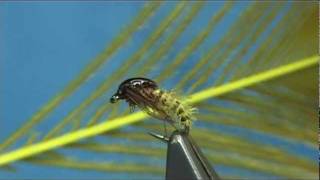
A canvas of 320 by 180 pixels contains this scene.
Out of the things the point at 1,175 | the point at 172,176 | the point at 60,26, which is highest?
the point at 60,26

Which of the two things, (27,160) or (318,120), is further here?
(318,120)

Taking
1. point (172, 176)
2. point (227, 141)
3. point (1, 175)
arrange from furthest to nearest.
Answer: point (227, 141)
point (1, 175)
point (172, 176)

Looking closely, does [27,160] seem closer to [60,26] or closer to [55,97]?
[55,97]

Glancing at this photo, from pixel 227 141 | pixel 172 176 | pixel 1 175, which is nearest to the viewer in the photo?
pixel 172 176

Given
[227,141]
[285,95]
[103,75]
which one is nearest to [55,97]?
[103,75]

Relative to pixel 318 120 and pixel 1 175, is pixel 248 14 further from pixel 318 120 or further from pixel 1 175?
pixel 1 175

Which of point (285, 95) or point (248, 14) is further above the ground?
point (248, 14)

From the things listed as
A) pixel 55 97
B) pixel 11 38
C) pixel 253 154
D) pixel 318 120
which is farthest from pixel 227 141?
pixel 11 38
